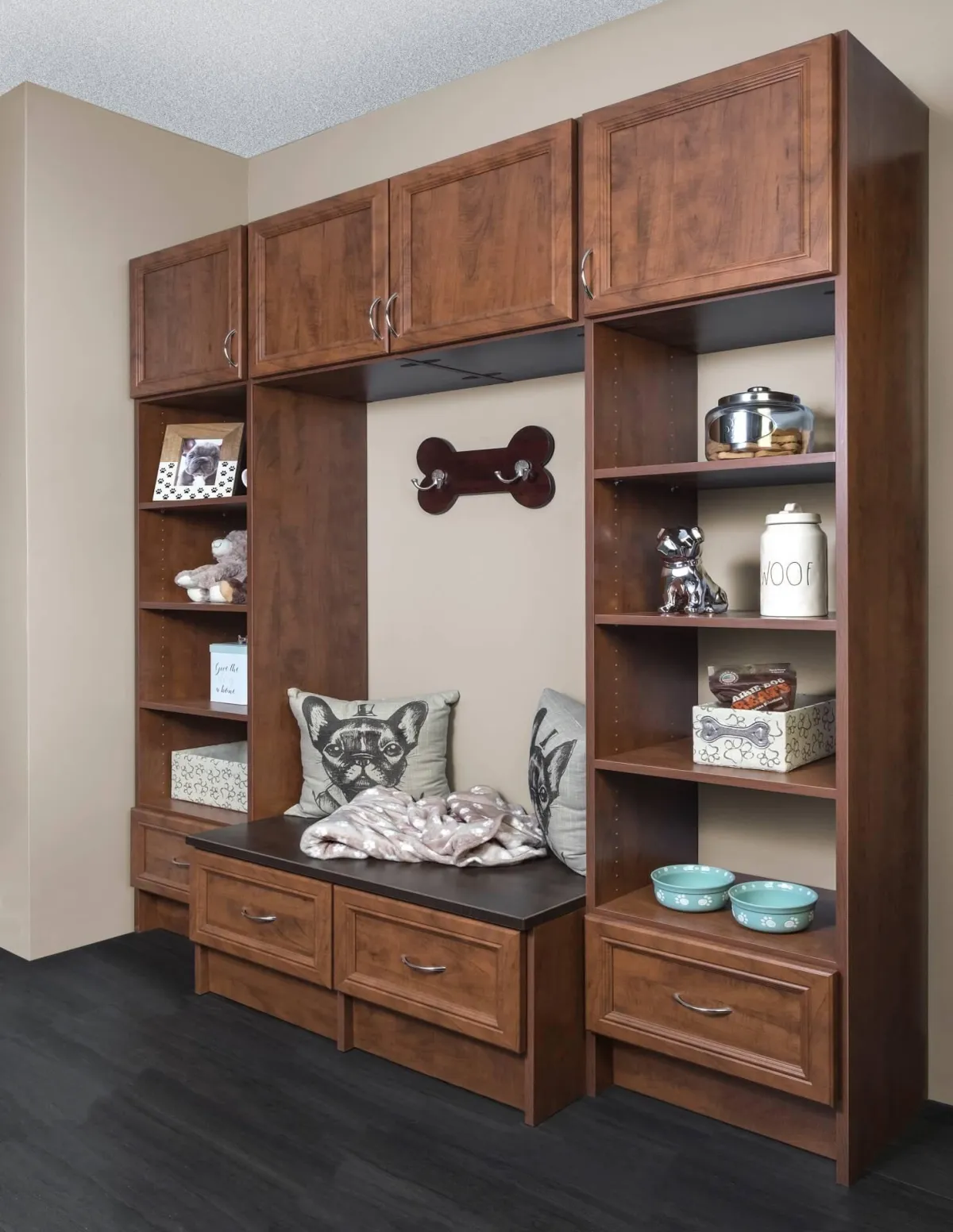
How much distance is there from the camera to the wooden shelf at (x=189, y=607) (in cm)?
328

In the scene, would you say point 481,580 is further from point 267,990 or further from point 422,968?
point 267,990

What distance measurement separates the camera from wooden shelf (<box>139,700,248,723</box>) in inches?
130

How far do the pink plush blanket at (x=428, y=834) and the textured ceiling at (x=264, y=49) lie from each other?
2.17 m

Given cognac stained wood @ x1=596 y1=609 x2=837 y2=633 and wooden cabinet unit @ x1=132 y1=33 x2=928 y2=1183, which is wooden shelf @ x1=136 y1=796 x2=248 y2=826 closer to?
wooden cabinet unit @ x1=132 y1=33 x2=928 y2=1183

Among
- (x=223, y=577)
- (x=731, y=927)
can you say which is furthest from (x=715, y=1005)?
(x=223, y=577)

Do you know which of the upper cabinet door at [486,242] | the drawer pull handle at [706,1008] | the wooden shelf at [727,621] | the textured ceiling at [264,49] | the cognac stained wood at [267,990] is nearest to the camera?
the wooden shelf at [727,621]

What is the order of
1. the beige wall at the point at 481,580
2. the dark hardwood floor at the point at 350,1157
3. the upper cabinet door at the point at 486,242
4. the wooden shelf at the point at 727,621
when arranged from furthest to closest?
1. the beige wall at the point at 481,580
2. the upper cabinet door at the point at 486,242
3. the wooden shelf at the point at 727,621
4. the dark hardwood floor at the point at 350,1157

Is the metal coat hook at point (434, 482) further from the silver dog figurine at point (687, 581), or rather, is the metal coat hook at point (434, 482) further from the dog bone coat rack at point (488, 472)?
the silver dog figurine at point (687, 581)

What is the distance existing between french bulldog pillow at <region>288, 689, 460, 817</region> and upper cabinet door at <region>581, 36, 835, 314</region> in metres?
1.35

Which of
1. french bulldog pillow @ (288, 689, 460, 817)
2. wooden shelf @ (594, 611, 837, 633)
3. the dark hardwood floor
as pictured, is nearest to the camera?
the dark hardwood floor

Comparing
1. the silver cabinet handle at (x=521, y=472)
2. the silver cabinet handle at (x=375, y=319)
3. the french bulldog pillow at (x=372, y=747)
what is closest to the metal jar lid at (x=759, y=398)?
the silver cabinet handle at (x=521, y=472)

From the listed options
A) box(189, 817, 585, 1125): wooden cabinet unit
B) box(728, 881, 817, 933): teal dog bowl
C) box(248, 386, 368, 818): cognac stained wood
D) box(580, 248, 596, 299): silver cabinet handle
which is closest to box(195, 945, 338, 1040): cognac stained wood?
box(189, 817, 585, 1125): wooden cabinet unit

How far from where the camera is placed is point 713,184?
7.17ft

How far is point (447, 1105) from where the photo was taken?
7.91 ft
